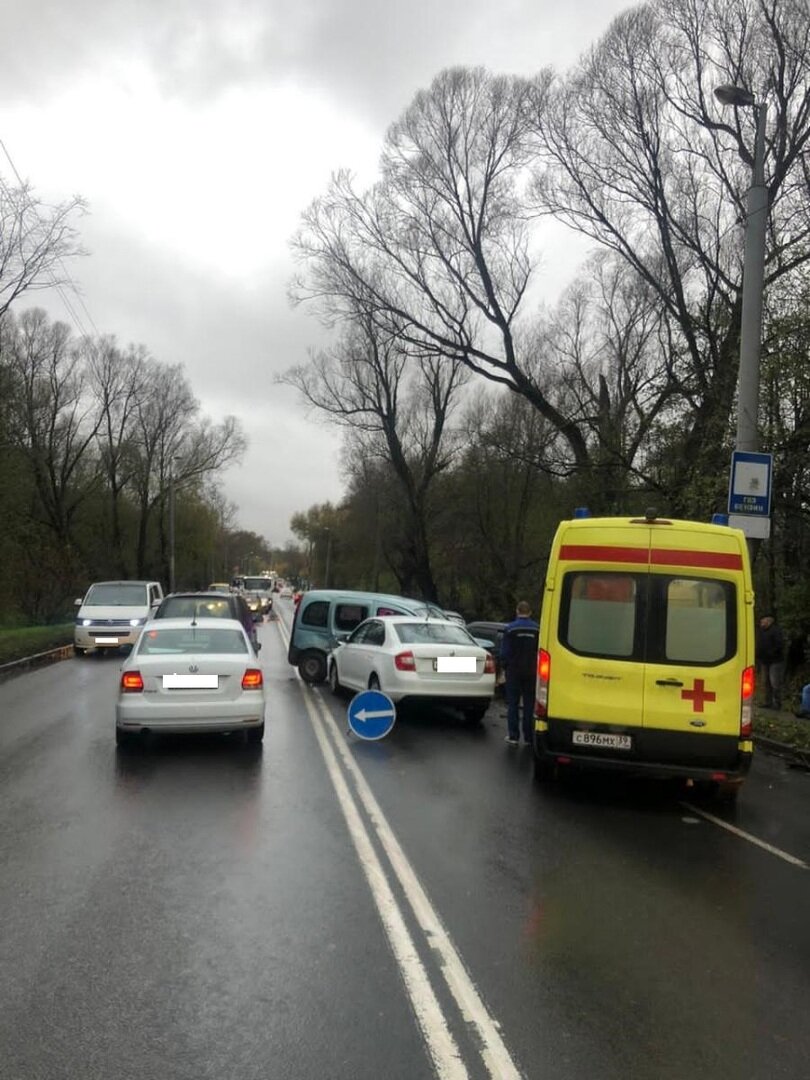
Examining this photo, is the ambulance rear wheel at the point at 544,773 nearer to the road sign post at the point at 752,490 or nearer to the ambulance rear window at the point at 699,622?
the ambulance rear window at the point at 699,622

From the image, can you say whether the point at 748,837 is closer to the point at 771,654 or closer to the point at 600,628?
the point at 600,628

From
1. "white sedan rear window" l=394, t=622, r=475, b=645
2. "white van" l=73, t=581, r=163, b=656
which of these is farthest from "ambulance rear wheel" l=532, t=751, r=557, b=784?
"white van" l=73, t=581, r=163, b=656

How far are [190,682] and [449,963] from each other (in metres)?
5.65

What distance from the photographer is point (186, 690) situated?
9.47 metres

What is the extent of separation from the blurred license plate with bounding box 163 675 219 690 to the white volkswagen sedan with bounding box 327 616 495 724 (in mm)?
3304

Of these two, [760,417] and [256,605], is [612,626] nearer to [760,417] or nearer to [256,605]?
[760,417]

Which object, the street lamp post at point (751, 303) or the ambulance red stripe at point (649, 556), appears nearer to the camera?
the ambulance red stripe at point (649, 556)

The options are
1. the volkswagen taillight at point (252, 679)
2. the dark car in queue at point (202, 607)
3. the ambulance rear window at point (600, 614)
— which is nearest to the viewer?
the ambulance rear window at point (600, 614)

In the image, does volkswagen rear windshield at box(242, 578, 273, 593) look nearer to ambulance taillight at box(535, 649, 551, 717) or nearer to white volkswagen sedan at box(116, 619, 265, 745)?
white volkswagen sedan at box(116, 619, 265, 745)

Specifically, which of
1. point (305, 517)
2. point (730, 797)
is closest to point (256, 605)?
point (730, 797)

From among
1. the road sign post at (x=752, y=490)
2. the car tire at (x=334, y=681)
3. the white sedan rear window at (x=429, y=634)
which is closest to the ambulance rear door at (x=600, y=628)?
the road sign post at (x=752, y=490)

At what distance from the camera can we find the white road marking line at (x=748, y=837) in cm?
652

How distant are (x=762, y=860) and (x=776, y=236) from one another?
13.9 meters

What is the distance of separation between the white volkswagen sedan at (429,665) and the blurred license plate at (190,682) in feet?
10.8
